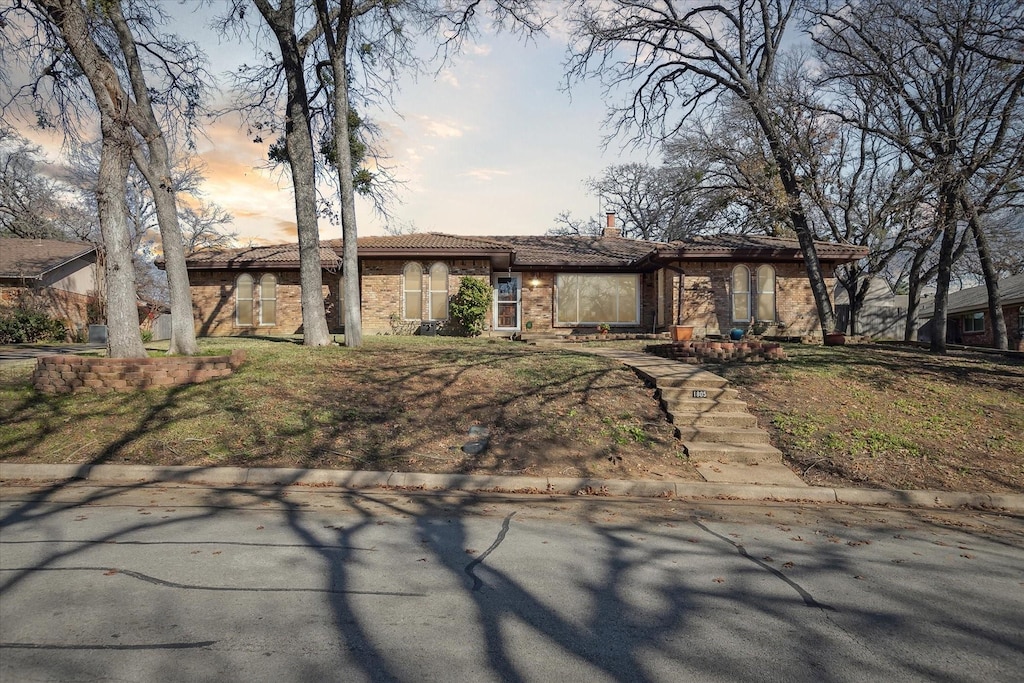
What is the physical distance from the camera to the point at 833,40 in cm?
1680

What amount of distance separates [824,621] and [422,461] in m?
4.82

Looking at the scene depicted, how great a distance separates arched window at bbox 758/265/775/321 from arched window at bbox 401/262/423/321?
37.7 feet

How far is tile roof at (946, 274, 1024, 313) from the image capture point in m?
27.5

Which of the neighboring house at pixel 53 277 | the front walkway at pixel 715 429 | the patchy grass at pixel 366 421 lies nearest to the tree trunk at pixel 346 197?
the patchy grass at pixel 366 421

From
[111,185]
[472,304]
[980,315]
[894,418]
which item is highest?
[111,185]

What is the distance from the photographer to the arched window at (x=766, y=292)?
19781 mm

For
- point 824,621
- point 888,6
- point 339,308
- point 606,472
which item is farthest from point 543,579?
point 339,308

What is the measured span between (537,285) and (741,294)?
693cm

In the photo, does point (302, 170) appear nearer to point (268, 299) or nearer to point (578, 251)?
point (268, 299)

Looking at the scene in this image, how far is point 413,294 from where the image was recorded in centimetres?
1952

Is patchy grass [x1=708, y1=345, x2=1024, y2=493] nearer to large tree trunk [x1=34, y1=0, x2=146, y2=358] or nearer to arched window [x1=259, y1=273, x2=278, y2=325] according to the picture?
large tree trunk [x1=34, y1=0, x2=146, y2=358]

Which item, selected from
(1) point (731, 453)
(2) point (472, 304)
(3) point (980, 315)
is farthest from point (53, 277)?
(3) point (980, 315)

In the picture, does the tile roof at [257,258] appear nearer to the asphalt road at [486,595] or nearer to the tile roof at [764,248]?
the tile roof at [764,248]

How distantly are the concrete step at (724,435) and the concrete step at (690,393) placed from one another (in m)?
0.99
